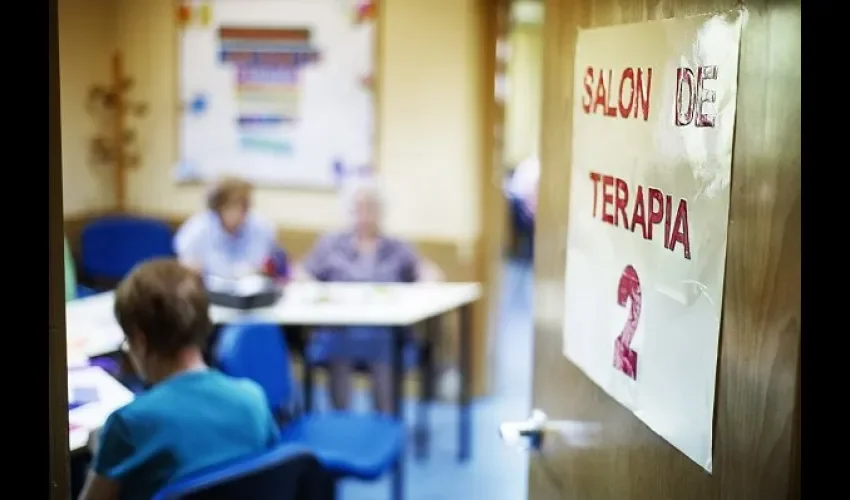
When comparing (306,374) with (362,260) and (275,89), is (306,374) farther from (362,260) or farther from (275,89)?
(275,89)

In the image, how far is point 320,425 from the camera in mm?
3090

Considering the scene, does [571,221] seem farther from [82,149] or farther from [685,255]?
[82,149]

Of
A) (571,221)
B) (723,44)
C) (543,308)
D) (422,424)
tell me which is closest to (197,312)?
(543,308)

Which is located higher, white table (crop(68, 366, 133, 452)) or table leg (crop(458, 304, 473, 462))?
white table (crop(68, 366, 133, 452))

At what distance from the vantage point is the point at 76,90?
4.54 meters

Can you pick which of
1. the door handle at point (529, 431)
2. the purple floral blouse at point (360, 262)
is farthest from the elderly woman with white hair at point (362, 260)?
the door handle at point (529, 431)

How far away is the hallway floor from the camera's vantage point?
360 centimetres

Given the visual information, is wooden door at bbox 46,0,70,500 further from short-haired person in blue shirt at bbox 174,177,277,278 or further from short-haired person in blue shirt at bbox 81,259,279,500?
short-haired person in blue shirt at bbox 174,177,277,278

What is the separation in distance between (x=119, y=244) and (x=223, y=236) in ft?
2.88

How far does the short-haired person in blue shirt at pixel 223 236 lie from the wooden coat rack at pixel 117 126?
3.31 ft

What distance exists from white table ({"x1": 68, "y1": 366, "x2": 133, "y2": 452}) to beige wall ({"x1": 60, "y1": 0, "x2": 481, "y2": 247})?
7.51ft

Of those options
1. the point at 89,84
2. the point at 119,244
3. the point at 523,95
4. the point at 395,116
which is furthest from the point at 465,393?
the point at 523,95

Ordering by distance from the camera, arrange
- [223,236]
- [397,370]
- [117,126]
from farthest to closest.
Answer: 1. [117,126]
2. [223,236]
3. [397,370]

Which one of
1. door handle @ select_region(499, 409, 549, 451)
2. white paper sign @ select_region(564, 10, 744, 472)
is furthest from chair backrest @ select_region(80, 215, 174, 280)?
white paper sign @ select_region(564, 10, 744, 472)
